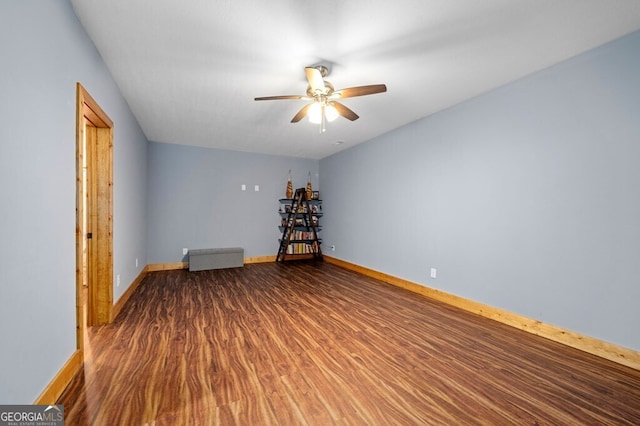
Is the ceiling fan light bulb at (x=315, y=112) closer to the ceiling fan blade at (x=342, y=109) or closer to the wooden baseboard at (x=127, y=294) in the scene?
the ceiling fan blade at (x=342, y=109)

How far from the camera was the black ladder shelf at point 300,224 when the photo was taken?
5.94m

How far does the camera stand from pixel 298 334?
8.04 ft

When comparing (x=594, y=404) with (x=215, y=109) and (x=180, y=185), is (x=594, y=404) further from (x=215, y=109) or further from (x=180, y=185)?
(x=180, y=185)

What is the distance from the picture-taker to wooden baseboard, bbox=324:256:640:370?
6.67 feet

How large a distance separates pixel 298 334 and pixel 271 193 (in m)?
4.06

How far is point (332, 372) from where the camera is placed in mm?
1861

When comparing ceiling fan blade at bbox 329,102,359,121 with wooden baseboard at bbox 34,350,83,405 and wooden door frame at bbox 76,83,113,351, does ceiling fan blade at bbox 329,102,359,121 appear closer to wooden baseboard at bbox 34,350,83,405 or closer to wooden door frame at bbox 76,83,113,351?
wooden door frame at bbox 76,83,113,351

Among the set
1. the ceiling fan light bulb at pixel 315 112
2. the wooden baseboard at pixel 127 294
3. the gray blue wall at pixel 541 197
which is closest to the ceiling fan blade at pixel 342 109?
the ceiling fan light bulb at pixel 315 112

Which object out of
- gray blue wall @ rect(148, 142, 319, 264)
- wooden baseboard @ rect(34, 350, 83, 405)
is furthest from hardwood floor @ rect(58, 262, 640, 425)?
gray blue wall @ rect(148, 142, 319, 264)

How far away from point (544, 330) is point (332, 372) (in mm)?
2066

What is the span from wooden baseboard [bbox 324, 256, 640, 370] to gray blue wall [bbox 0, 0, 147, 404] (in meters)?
3.61

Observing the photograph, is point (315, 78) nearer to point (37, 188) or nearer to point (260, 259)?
point (37, 188)

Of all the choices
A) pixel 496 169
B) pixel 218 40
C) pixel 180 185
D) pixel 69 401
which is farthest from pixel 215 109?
pixel 496 169

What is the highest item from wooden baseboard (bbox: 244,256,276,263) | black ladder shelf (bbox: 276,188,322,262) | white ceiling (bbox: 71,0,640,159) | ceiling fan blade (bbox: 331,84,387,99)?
white ceiling (bbox: 71,0,640,159)
